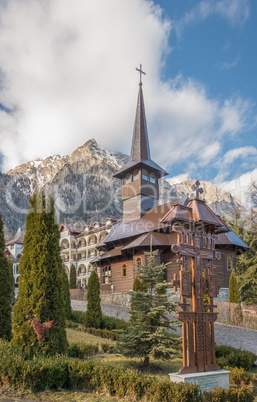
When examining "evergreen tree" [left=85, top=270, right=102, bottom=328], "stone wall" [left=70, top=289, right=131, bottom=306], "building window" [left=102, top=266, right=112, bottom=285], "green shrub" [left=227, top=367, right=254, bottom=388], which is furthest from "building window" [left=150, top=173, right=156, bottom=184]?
"green shrub" [left=227, top=367, right=254, bottom=388]

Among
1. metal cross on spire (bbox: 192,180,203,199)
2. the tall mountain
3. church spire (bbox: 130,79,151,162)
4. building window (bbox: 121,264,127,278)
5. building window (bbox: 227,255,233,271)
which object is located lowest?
building window (bbox: 121,264,127,278)

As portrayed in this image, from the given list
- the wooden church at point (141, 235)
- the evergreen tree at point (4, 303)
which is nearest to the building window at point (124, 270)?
the wooden church at point (141, 235)

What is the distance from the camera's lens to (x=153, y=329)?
10.1 metres

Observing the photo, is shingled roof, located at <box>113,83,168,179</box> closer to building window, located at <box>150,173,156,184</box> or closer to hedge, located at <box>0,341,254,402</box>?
building window, located at <box>150,173,156,184</box>

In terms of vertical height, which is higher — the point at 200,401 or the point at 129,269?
the point at 129,269

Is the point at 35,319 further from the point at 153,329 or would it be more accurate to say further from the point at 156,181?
the point at 156,181

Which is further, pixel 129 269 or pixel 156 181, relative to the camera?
pixel 156 181

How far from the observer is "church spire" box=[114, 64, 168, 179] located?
3186 centimetres

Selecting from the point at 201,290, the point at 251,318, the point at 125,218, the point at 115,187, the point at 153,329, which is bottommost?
the point at 251,318

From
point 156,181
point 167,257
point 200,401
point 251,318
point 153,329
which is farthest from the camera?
point 156,181

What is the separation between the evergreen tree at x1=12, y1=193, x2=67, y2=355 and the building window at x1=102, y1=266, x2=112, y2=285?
2112cm

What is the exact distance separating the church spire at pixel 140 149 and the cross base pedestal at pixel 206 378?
78.3 feet

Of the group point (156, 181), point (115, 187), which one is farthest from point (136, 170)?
point (115, 187)

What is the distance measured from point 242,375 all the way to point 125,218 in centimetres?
2372
